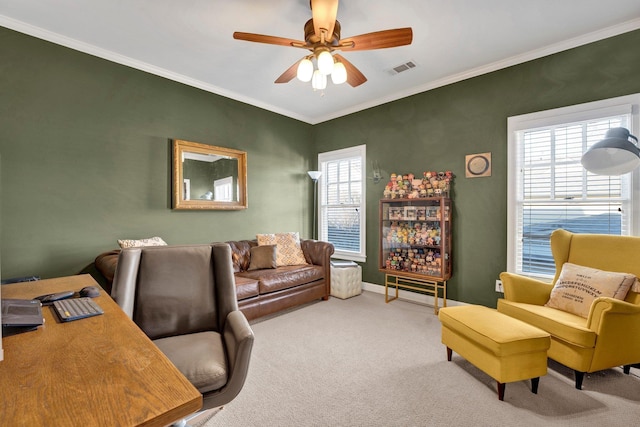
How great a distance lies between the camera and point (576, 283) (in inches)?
91.2

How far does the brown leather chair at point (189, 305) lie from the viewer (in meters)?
1.37

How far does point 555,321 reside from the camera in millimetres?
2090

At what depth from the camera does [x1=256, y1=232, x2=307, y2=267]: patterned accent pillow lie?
400cm

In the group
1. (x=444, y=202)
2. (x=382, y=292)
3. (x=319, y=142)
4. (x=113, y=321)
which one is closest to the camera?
(x=113, y=321)

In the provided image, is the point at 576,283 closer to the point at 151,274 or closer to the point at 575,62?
the point at 575,62

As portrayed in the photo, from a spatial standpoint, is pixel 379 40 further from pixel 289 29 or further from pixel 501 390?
pixel 501 390

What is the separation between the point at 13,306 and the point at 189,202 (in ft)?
8.60

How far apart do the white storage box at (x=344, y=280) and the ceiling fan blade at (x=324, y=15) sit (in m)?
2.94

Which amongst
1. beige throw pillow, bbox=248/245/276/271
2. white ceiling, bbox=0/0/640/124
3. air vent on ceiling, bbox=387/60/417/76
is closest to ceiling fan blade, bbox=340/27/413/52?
white ceiling, bbox=0/0/640/124

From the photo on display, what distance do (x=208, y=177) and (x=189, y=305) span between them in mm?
2550

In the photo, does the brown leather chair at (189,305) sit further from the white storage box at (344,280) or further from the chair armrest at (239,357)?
the white storage box at (344,280)

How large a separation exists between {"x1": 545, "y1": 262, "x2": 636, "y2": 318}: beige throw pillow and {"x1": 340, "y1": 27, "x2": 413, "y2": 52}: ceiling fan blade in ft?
7.51

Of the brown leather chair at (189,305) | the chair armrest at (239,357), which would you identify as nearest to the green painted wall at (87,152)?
the brown leather chair at (189,305)

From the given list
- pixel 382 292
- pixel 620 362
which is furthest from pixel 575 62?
pixel 382 292
